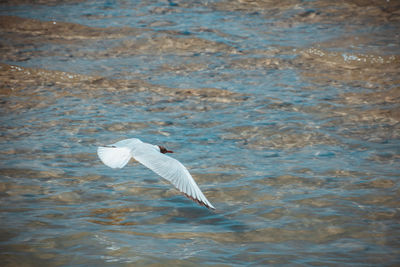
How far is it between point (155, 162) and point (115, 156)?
1.34 ft

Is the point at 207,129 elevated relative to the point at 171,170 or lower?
lower

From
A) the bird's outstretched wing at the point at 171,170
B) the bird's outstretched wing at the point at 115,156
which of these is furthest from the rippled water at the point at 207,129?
the bird's outstretched wing at the point at 115,156

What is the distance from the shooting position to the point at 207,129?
270 inches

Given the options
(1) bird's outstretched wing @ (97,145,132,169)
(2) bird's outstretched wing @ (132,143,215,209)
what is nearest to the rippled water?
(2) bird's outstretched wing @ (132,143,215,209)

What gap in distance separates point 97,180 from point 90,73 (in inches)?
163

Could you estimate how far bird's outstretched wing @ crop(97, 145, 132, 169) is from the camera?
466cm

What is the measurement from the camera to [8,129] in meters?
6.72

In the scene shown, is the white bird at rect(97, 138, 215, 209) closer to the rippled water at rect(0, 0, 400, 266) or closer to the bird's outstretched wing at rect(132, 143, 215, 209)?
the bird's outstretched wing at rect(132, 143, 215, 209)

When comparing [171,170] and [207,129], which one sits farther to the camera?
[207,129]

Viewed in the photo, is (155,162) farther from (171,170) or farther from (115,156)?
(115,156)

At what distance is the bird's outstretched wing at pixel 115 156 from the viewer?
4656 mm

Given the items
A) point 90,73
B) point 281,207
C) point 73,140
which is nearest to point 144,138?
point 73,140

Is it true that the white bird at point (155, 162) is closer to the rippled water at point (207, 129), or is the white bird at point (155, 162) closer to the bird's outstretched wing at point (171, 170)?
the bird's outstretched wing at point (171, 170)

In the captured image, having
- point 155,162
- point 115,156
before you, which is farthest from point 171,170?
point 115,156
